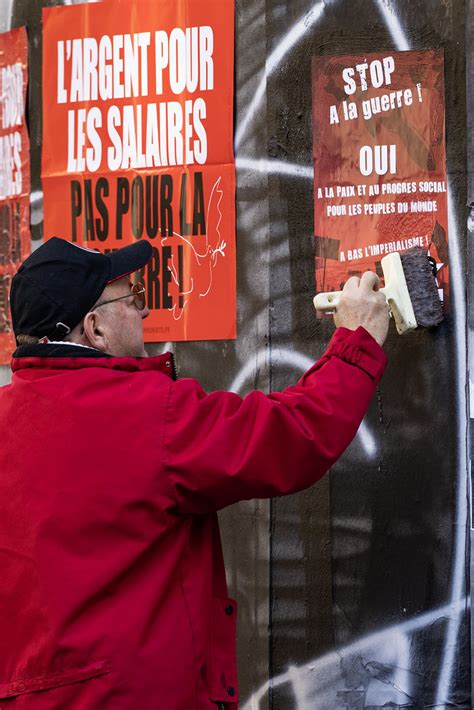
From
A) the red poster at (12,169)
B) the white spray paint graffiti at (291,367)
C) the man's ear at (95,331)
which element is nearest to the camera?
the man's ear at (95,331)

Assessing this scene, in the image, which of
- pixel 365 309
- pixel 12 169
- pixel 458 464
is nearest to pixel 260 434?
pixel 365 309

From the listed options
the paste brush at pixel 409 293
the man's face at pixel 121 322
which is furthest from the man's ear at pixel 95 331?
the paste brush at pixel 409 293

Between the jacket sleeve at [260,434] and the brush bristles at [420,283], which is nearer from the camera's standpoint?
the jacket sleeve at [260,434]

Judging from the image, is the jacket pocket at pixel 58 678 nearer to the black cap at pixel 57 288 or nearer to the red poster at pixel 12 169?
the black cap at pixel 57 288

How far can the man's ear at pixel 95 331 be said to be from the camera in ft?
9.06

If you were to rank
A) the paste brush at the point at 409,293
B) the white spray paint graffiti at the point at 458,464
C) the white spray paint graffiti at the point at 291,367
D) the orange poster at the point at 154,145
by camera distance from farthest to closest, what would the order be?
the orange poster at the point at 154,145 → the white spray paint graffiti at the point at 291,367 → the white spray paint graffiti at the point at 458,464 → the paste brush at the point at 409,293

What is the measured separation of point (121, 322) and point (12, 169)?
1.87 m

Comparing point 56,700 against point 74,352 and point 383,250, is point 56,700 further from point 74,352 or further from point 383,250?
point 383,250

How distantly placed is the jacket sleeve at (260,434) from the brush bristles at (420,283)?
2.14ft

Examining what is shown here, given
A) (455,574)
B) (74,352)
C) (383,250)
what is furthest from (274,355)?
(74,352)

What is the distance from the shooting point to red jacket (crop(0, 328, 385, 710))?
2.48 metres

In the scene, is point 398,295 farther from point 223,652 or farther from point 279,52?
point 279,52

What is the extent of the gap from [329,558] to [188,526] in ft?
3.93

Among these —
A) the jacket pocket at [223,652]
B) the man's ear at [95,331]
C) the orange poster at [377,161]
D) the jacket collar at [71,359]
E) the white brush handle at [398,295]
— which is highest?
the orange poster at [377,161]
